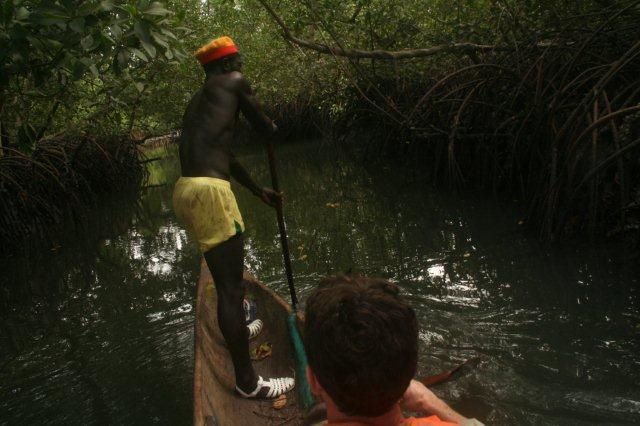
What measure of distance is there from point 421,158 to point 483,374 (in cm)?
651

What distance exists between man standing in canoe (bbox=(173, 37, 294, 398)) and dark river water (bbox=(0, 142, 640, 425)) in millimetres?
678

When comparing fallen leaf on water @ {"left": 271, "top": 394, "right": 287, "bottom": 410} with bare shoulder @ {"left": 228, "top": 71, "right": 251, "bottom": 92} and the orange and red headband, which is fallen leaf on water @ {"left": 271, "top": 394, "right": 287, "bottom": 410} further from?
the orange and red headband

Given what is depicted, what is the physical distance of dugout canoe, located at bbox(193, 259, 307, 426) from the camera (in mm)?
2133

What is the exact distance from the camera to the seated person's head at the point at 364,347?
96 cm

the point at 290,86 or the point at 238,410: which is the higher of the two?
the point at 290,86

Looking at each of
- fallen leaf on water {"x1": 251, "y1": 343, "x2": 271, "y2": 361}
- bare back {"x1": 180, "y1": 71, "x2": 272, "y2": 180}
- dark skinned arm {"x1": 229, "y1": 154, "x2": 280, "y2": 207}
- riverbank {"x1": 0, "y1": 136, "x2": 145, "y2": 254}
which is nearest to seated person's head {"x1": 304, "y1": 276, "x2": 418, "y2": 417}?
bare back {"x1": 180, "y1": 71, "x2": 272, "y2": 180}

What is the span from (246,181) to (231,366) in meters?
0.99

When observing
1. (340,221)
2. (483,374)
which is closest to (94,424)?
(483,374)

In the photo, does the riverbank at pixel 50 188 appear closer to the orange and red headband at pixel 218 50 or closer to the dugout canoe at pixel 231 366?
the dugout canoe at pixel 231 366

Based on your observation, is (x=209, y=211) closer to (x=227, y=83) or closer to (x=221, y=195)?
(x=221, y=195)

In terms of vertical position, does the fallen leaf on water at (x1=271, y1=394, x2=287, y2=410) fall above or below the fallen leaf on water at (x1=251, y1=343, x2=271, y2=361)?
below

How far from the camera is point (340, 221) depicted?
243 inches

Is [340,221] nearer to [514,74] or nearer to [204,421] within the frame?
[514,74]

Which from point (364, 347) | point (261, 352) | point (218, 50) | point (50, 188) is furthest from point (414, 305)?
point (50, 188)
